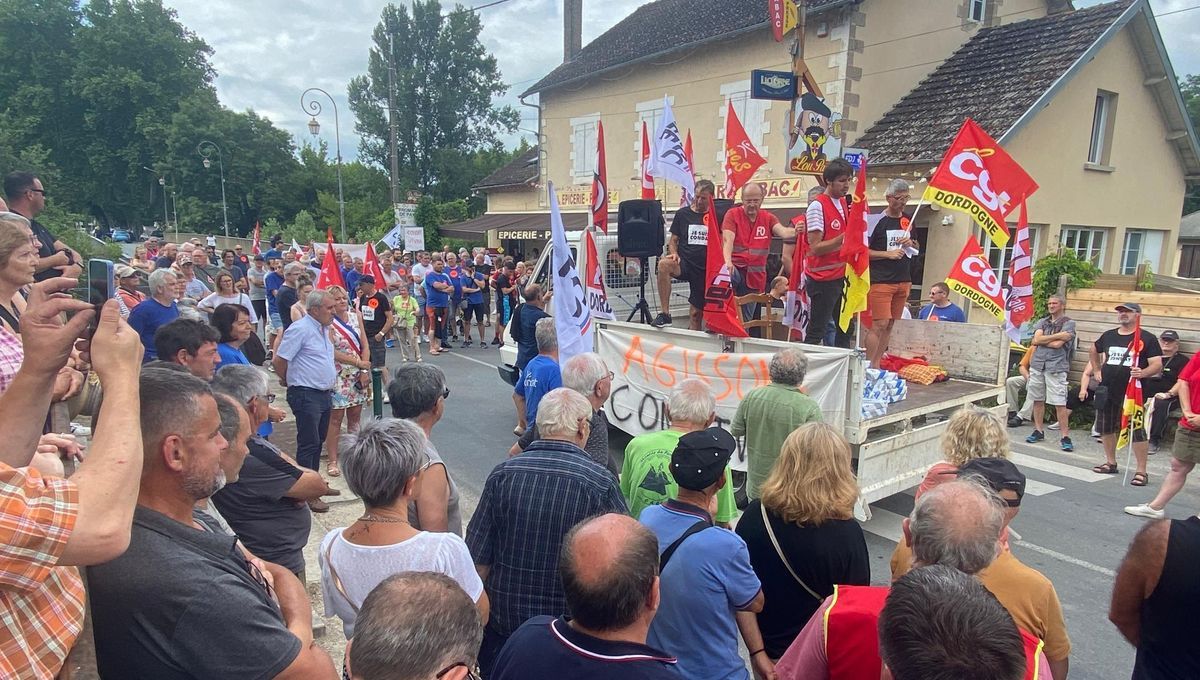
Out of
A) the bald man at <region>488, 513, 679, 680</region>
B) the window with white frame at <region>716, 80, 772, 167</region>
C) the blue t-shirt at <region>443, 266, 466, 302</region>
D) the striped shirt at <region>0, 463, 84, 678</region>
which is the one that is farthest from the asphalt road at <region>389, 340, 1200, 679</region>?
the window with white frame at <region>716, 80, 772, 167</region>

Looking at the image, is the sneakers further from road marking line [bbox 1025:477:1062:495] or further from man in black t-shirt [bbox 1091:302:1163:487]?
man in black t-shirt [bbox 1091:302:1163:487]

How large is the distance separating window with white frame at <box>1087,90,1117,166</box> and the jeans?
17.2m

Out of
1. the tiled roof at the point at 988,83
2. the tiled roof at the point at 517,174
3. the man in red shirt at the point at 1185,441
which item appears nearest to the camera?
the man in red shirt at the point at 1185,441

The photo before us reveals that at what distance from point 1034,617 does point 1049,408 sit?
874 cm

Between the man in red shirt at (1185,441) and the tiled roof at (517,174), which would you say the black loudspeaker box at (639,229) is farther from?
the tiled roof at (517,174)

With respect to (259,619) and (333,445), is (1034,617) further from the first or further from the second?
(333,445)

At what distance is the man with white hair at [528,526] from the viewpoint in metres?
2.41

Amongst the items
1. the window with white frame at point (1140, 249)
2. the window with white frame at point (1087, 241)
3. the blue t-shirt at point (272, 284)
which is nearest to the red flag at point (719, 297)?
the blue t-shirt at point (272, 284)

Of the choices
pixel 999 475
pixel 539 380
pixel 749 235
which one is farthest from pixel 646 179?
pixel 999 475

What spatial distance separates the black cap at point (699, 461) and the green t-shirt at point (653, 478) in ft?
1.88

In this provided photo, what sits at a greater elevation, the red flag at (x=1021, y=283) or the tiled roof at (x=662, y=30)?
the tiled roof at (x=662, y=30)

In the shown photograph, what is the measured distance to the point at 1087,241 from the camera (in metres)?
15.7

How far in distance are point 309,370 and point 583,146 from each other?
61.7ft

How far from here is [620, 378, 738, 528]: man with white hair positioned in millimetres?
3029
